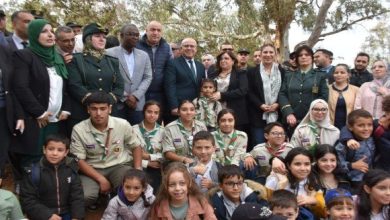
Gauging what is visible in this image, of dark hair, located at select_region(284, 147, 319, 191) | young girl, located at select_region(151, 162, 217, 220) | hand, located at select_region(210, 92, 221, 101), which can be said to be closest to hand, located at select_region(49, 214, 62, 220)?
young girl, located at select_region(151, 162, 217, 220)

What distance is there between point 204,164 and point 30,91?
209 centimetres

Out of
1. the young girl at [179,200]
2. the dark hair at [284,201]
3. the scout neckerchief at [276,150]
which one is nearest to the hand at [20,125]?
the young girl at [179,200]

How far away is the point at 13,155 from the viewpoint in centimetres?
489

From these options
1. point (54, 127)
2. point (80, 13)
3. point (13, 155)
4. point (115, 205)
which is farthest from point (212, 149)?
point (80, 13)

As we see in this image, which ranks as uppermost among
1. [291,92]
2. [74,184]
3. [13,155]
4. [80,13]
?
[80,13]

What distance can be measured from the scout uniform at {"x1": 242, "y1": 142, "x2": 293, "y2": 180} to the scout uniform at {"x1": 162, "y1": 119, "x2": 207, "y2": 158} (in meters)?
0.74

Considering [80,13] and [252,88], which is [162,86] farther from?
[80,13]

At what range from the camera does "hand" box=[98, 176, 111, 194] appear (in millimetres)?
4703

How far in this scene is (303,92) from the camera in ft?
19.5

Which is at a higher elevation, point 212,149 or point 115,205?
point 212,149

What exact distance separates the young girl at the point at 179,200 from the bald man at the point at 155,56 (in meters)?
2.00

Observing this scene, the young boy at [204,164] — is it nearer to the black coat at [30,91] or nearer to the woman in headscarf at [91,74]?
the woman in headscarf at [91,74]

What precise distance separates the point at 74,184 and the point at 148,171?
1245 mm

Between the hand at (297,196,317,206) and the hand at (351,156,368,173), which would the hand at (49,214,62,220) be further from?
the hand at (351,156,368,173)
